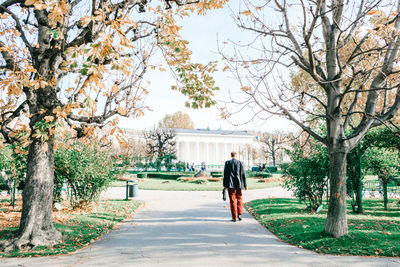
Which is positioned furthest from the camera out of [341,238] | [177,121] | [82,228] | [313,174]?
[177,121]

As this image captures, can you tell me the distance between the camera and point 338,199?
5957 mm

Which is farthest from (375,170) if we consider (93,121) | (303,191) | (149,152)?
(149,152)

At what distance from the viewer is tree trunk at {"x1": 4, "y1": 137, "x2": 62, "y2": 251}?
5734 millimetres

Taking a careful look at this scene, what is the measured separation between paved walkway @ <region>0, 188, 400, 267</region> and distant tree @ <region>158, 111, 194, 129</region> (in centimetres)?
6824

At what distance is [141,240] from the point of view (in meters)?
6.05

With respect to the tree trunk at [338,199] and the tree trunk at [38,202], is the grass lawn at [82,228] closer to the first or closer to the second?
the tree trunk at [38,202]

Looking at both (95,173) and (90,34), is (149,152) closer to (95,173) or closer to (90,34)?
(95,173)

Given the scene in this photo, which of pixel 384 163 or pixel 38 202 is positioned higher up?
pixel 384 163

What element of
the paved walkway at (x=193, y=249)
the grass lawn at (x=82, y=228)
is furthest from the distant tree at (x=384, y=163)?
the grass lawn at (x=82, y=228)

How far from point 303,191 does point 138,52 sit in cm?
671

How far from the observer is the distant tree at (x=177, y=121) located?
249 ft

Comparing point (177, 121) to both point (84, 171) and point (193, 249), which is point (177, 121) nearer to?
point (84, 171)

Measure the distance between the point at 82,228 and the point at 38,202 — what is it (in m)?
1.54

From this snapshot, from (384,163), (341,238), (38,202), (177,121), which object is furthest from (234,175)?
(177,121)
